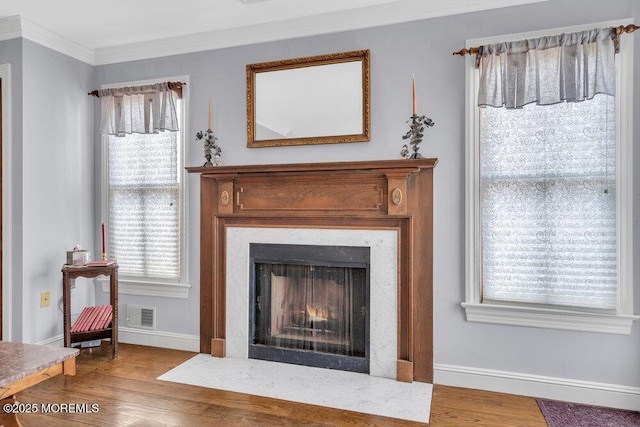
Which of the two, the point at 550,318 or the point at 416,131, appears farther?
the point at 416,131

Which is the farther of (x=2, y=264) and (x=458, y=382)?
(x=2, y=264)

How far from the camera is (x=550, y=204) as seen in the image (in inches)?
98.7

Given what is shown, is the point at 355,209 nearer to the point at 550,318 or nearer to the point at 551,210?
the point at 551,210

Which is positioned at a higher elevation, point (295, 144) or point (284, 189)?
point (295, 144)

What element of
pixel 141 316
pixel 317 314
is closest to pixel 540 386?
pixel 317 314

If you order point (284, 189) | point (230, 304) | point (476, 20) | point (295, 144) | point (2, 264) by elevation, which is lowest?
point (230, 304)

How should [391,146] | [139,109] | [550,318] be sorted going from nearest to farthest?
[550,318]
[391,146]
[139,109]

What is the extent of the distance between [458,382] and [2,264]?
349cm

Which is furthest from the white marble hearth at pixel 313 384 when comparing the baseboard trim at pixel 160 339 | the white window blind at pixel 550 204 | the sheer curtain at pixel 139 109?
the sheer curtain at pixel 139 109

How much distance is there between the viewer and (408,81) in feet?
9.14

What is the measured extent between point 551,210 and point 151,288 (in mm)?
3120

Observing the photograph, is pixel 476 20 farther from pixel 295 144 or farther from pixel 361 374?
pixel 361 374

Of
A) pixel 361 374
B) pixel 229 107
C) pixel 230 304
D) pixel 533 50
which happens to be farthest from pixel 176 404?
pixel 533 50

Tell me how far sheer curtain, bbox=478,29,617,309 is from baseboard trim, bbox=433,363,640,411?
1.59 feet
